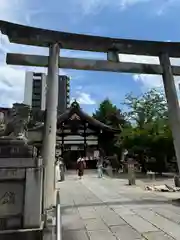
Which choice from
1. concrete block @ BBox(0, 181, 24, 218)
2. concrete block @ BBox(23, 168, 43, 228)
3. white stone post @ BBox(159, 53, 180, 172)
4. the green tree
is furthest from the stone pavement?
the green tree

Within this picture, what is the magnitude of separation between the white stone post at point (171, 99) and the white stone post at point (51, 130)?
386 centimetres

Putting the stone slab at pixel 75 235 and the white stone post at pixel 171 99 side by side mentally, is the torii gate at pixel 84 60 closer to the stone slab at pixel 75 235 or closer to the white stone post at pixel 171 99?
the white stone post at pixel 171 99

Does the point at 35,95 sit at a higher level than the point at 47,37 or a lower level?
higher

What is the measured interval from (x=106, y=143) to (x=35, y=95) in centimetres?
1075

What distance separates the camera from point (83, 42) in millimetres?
9570

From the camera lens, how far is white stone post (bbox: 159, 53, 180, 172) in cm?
909

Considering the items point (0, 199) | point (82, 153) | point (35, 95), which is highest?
point (35, 95)

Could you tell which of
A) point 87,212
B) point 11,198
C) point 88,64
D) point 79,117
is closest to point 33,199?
point 11,198

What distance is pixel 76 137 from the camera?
3203 centimetres

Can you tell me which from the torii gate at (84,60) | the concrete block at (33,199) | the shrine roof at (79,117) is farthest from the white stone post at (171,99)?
the shrine roof at (79,117)

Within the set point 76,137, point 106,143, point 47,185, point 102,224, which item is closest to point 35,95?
point 76,137

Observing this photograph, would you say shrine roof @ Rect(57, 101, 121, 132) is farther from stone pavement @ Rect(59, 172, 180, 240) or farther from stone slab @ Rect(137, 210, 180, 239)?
stone slab @ Rect(137, 210, 180, 239)

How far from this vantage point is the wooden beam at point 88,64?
9.16 meters

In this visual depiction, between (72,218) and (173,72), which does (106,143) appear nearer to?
(173,72)
